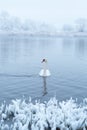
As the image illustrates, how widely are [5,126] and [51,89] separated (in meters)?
10.6

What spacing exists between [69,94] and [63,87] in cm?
255

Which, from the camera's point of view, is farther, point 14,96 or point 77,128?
point 14,96

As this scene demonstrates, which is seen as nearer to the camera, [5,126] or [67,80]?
[5,126]

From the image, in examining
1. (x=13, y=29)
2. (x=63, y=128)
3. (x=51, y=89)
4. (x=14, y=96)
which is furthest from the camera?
(x=13, y=29)

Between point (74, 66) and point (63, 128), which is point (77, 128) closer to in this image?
point (63, 128)

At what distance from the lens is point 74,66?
40.0 metres

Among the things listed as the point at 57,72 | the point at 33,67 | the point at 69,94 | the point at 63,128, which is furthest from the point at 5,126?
the point at 33,67

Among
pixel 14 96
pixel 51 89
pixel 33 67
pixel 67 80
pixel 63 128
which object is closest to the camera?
pixel 63 128

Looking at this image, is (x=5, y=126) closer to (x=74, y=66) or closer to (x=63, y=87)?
(x=63, y=87)

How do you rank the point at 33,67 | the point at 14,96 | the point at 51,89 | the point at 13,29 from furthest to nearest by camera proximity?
the point at 13,29, the point at 33,67, the point at 51,89, the point at 14,96

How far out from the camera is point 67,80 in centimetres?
3014

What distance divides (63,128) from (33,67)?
22560 mm

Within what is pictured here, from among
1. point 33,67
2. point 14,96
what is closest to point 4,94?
point 14,96

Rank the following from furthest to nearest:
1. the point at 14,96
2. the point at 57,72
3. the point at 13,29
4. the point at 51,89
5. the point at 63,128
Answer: the point at 13,29, the point at 57,72, the point at 51,89, the point at 14,96, the point at 63,128
